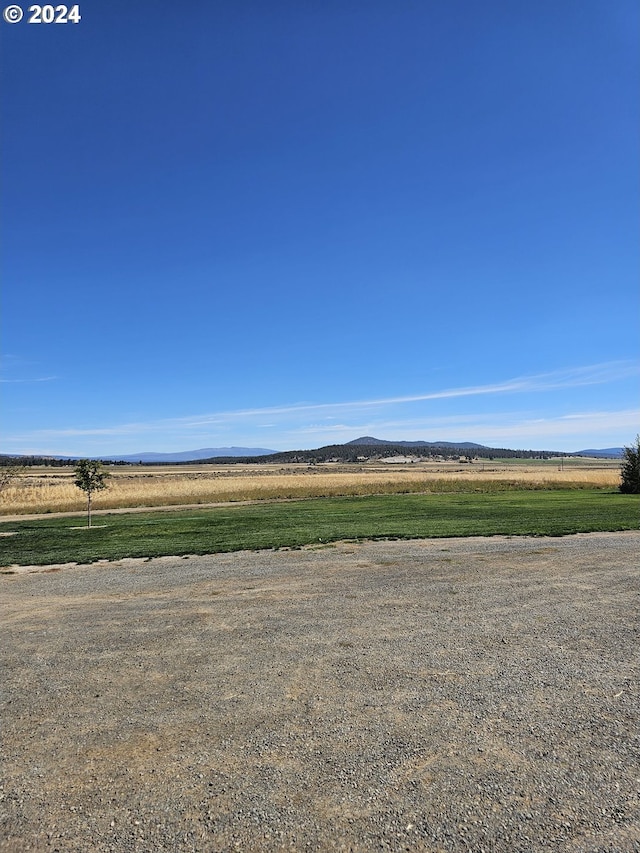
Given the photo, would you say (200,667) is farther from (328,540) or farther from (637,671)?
(328,540)

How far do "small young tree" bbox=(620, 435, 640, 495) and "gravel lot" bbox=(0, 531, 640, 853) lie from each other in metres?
32.0

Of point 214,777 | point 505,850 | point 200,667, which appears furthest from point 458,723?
point 200,667

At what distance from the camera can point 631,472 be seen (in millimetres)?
37594

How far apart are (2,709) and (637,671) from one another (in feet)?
24.9

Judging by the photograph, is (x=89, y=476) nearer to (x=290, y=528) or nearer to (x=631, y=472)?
(x=290, y=528)

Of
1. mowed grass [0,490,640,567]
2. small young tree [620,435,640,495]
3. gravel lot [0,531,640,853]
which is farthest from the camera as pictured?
small young tree [620,435,640,495]

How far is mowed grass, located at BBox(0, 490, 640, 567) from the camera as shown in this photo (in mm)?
16469

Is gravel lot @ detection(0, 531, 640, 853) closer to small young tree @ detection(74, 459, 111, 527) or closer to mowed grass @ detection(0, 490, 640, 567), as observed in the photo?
mowed grass @ detection(0, 490, 640, 567)

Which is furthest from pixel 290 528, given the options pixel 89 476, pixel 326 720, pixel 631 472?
pixel 631 472

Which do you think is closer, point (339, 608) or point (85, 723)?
point (85, 723)

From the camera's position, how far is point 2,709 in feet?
18.5

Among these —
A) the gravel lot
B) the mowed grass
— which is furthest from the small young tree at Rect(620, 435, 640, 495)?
the gravel lot

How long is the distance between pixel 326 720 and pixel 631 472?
39.9 meters

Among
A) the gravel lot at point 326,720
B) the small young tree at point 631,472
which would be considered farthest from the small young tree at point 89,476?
the small young tree at point 631,472
